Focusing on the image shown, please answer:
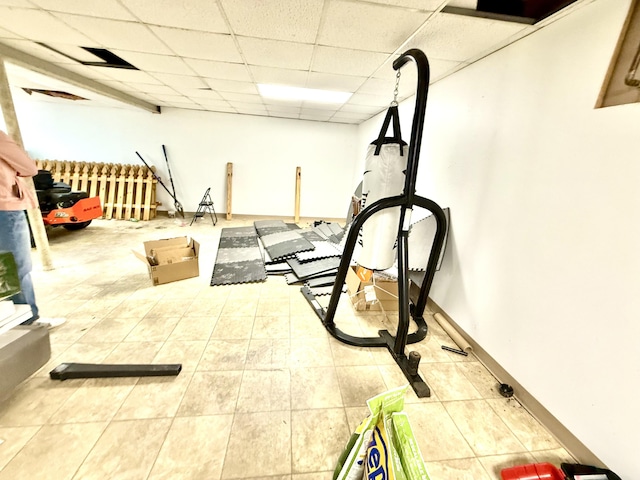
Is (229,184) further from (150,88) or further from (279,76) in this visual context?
(279,76)

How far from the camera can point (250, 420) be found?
146 cm

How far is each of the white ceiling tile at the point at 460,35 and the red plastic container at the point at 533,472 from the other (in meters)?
2.54

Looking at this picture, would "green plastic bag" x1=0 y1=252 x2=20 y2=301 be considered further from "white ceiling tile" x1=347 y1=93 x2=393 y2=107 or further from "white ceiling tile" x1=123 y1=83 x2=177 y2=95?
"white ceiling tile" x1=347 y1=93 x2=393 y2=107

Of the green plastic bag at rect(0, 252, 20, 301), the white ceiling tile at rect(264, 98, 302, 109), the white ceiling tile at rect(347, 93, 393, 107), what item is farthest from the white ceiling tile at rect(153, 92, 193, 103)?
the green plastic bag at rect(0, 252, 20, 301)

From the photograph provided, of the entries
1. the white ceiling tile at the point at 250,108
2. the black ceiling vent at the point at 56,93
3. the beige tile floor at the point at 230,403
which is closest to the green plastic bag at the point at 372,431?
the beige tile floor at the point at 230,403

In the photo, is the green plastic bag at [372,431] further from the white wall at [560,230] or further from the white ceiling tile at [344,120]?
the white ceiling tile at [344,120]

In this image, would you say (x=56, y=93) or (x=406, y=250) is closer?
(x=406, y=250)

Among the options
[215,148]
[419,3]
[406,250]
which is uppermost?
[419,3]

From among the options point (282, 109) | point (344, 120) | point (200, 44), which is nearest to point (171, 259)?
point (200, 44)

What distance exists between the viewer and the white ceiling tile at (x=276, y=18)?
1.69 metres

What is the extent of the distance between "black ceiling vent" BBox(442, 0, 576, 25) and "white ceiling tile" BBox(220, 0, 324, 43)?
2.86 feet

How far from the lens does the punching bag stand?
6.40 feet

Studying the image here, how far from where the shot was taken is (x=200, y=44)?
7.77 ft

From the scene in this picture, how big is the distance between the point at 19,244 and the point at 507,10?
11.9 feet
